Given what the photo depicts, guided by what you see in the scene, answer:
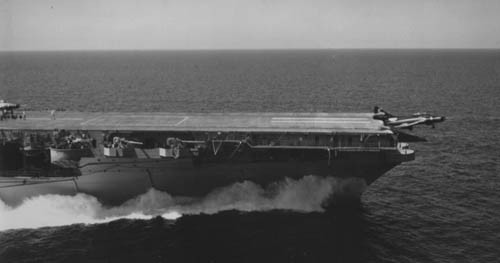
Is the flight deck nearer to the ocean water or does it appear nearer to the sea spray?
the sea spray

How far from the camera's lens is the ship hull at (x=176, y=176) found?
111 feet

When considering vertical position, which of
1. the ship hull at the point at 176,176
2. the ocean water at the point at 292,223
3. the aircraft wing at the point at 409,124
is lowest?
the ocean water at the point at 292,223

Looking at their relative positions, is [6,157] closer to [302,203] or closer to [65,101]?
[302,203]

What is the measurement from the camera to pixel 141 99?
84125 millimetres

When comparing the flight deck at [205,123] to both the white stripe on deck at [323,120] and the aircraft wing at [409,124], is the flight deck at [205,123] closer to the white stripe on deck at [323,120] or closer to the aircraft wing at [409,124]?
the white stripe on deck at [323,120]

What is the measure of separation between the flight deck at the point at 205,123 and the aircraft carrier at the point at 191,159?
9.2 inches

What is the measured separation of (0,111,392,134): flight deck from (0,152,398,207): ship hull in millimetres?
2646

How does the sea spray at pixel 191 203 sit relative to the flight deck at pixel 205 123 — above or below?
below

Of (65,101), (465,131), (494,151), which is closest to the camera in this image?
(494,151)

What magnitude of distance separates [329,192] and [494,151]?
922 inches

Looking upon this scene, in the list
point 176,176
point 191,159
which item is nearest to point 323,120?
point 191,159

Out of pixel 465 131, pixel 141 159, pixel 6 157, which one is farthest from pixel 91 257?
pixel 465 131

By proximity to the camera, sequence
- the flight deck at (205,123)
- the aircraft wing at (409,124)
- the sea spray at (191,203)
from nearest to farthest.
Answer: the sea spray at (191,203)
the flight deck at (205,123)
the aircraft wing at (409,124)

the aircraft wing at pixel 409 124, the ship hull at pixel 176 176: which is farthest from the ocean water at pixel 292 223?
the aircraft wing at pixel 409 124
